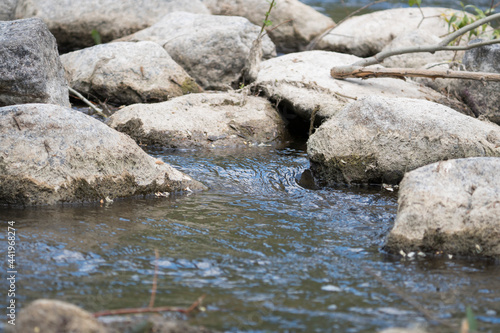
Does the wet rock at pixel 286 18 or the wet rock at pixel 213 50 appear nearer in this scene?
the wet rock at pixel 213 50

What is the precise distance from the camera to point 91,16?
34.6 ft

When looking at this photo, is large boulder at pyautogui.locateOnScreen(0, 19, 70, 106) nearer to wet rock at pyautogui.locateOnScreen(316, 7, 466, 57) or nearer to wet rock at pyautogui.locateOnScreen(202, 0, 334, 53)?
wet rock at pyautogui.locateOnScreen(316, 7, 466, 57)

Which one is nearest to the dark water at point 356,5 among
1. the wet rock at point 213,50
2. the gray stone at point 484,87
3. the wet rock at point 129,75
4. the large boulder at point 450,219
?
the wet rock at point 213,50

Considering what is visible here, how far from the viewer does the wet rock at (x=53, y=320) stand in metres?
2.39

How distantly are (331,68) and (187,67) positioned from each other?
256 cm

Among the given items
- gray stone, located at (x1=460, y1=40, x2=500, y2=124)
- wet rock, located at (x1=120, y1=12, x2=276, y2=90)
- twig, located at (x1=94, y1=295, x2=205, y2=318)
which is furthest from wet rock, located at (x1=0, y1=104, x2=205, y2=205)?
gray stone, located at (x1=460, y1=40, x2=500, y2=124)

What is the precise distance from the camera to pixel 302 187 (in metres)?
5.58

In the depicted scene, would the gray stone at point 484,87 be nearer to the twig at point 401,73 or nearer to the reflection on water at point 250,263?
the twig at point 401,73

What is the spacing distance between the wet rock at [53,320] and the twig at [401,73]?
18.7ft

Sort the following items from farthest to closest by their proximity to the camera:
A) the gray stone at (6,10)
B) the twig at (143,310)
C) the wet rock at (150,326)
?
the gray stone at (6,10)
the twig at (143,310)
the wet rock at (150,326)

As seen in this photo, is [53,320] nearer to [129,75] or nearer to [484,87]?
[129,75]

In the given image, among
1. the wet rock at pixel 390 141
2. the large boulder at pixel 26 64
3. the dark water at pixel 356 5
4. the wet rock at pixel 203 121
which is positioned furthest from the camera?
the dark water at pixel 356 5

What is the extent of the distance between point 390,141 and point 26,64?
13.5 ft

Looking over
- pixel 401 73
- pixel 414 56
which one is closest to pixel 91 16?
pixel 414 56
